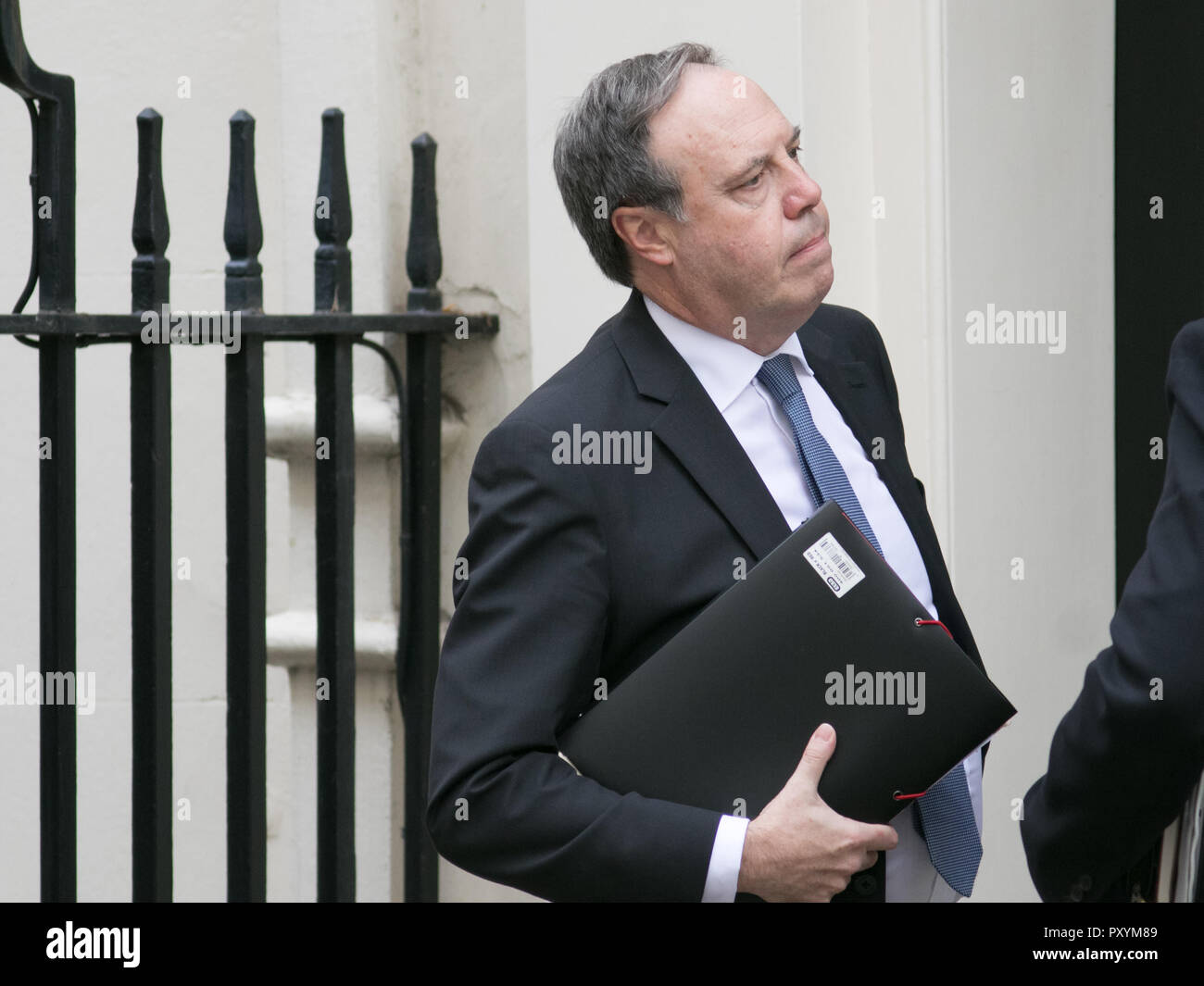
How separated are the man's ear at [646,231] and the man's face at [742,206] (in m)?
0.02

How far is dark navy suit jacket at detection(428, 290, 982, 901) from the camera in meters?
2.00

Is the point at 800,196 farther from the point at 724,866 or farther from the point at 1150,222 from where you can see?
the point at 1150,222

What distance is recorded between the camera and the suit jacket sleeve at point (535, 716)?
199cm

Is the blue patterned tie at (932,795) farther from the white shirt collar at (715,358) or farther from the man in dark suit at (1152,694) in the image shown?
the man in dark suit at (1152,694)

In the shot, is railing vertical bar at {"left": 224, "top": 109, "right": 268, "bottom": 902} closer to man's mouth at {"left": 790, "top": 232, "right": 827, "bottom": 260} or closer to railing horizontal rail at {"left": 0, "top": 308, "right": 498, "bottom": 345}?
railing horizontal rail at {"left": 0, "top": 308, "right": 498, "bottom": 345}

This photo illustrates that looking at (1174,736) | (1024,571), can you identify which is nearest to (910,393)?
(1024,571)

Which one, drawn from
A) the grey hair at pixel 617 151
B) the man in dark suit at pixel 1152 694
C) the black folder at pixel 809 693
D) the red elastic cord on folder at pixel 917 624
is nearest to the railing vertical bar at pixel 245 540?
the grey hair at pixel 617 151

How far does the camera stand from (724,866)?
198 cm

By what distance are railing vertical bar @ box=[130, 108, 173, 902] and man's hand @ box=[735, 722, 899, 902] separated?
1.40 meters

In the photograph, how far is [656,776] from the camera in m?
2.04
